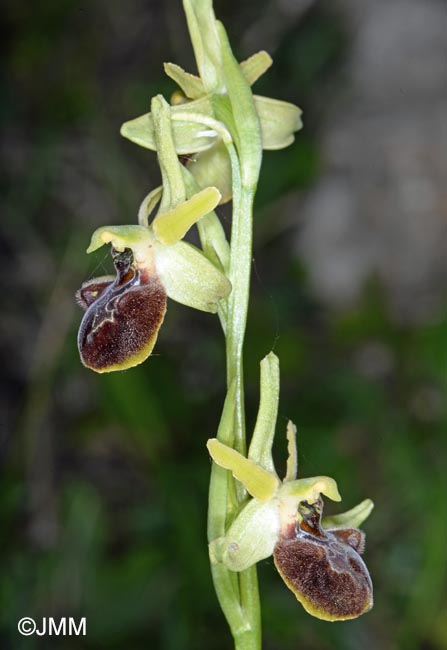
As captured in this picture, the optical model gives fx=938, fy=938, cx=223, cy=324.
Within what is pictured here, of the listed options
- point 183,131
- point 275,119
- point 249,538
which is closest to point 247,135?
point 183,131

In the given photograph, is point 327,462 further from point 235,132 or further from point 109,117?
point 109,117

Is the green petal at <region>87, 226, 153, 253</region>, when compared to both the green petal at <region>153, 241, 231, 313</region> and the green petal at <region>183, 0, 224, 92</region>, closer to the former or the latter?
the green petal at <region>153, 241, 231, 313</region>

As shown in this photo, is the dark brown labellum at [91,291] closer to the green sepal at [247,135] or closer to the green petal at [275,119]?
the green sepal at [247,135]

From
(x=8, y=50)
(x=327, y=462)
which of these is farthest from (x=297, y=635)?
(x=8, y=50)

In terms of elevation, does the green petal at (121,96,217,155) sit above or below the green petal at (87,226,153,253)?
above

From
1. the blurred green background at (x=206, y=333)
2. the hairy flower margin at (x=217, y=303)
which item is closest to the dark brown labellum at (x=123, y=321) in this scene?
the hairy flower margin at (x=217, y=303)

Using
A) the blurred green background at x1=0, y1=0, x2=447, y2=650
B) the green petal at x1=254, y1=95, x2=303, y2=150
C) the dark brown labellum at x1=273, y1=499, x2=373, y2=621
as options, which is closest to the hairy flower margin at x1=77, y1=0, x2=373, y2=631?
the dark brown labellum at x1=273, y1=499, x2=373, y2=621
